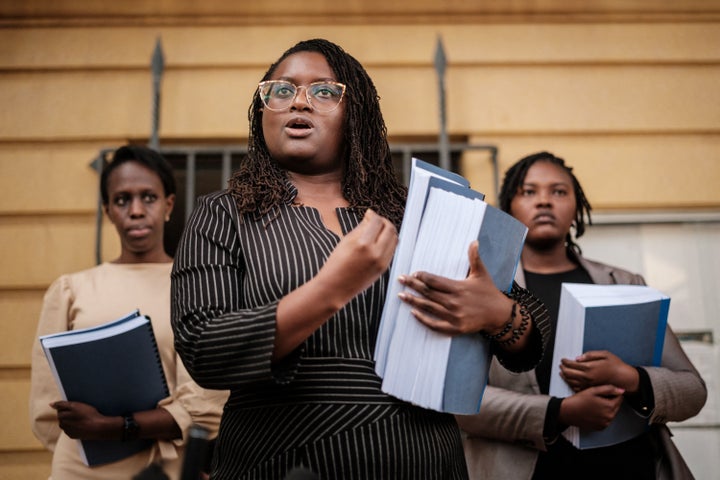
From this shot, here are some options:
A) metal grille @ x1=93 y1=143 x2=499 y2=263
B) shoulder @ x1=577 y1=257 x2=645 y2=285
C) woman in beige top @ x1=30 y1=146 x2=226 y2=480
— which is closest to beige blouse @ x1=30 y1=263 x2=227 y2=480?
woman in beige top @ x1=30 y1=146 x2=226 y2=480

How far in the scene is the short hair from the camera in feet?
8.97

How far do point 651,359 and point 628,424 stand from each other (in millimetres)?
223

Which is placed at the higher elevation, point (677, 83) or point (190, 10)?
point (190, 10)

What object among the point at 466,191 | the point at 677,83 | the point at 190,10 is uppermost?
the point at 190,10

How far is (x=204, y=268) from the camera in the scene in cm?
119

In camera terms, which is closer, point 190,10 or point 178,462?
point 178,462

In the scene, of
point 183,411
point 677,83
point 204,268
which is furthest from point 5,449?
point 677,83

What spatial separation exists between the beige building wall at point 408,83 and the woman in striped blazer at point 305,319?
2432mm

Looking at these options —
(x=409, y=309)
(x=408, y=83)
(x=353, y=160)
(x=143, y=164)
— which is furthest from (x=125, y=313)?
(x=408, y=83)

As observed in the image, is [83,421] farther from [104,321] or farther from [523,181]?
[523,181]

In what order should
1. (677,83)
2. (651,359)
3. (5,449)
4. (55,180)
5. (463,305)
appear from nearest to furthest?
1. (463,305)
2. (651,359)
3. (5,449)
4. (55,180)
5. (677,83)

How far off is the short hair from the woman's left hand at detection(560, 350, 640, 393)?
175cm

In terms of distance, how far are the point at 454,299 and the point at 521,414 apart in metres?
1.09

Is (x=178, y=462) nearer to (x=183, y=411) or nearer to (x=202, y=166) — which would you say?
(x=183, y=411)
